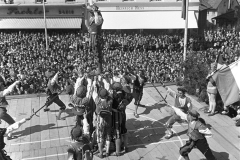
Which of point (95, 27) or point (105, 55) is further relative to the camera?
point (105, 55)

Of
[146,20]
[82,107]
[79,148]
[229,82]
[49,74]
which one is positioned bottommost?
[79,148]

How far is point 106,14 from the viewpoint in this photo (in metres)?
30.9

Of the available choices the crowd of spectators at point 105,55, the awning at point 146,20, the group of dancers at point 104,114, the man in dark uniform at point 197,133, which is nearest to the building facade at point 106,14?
the awning at point 146,20

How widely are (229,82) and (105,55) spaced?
1176 centimetres

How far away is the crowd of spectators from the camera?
46.9 feet

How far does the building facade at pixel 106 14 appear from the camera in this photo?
96.8 ft

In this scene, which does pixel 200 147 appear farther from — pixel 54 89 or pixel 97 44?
pixel 54 89

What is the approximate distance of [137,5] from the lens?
31.5 m

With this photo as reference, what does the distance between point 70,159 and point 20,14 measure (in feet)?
90.8

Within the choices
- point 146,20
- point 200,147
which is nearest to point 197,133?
point 200,147

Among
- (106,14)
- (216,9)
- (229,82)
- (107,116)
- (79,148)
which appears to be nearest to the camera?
(79,148)

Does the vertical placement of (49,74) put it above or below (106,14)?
below

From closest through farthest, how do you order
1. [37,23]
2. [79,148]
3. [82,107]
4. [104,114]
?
1. [79,148]
2. [104,114]
3. [82,107]
4. [37,23]

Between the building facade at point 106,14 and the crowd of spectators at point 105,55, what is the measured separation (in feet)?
4.69
